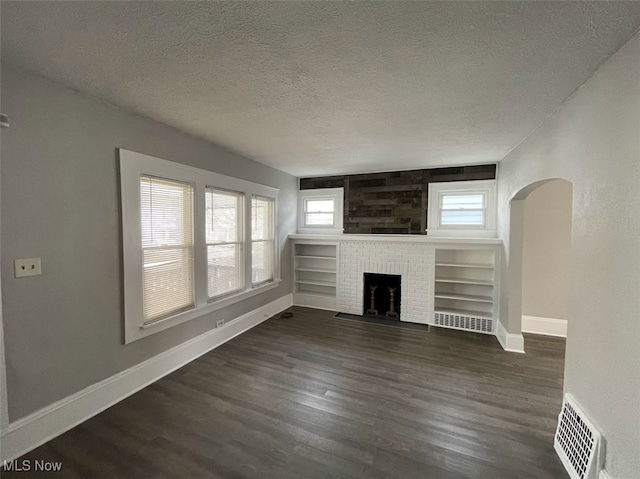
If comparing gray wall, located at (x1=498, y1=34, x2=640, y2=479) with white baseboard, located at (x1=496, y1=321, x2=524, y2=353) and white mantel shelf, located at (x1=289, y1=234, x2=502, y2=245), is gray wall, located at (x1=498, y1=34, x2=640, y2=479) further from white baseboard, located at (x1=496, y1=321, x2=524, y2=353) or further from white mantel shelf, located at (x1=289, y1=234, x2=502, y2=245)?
white mantel shelf, located at (x1=289, y1=234, x2=502, y2=245)

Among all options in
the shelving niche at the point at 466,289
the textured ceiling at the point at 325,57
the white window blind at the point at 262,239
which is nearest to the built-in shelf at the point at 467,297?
the shelving niche at the point at 466,289

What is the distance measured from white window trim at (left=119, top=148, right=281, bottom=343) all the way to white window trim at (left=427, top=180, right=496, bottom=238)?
3022 millimetres

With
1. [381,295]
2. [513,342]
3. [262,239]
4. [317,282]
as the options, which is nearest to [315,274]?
[317,282]

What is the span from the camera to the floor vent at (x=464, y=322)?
3926mm

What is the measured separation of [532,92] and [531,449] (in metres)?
2.51

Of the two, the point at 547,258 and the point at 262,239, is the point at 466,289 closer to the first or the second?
the point at 547,258

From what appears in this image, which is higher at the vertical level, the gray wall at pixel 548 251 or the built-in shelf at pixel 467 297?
the gray wall at pixel 548 251

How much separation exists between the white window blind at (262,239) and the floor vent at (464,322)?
286 centimetres

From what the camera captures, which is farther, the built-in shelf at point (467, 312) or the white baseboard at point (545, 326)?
the built-in shelf at point (467, 312)

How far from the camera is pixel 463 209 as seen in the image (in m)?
4.23

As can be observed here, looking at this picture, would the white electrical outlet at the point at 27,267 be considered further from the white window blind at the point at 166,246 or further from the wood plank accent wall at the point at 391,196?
the wood plank accent wall at the point at 391,196

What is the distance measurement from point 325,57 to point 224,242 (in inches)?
102

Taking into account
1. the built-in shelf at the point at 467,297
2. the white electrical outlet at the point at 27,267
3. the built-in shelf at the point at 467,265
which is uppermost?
the white electrical outlet at the point at 27,267

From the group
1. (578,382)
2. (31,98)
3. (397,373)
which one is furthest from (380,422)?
(31,98)
